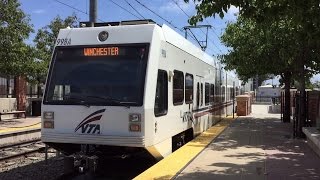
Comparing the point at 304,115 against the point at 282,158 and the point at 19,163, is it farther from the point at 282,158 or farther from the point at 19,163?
the point at 19,163

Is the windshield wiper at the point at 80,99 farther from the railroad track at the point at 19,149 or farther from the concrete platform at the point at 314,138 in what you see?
the concrete platform at the point at 314,138

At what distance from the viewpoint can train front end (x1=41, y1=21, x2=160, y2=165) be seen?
9.25 metres

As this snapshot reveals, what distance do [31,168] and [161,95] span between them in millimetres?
4541

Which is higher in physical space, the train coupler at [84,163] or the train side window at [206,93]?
the train side window at [206,93]

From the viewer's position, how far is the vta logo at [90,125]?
942 cm

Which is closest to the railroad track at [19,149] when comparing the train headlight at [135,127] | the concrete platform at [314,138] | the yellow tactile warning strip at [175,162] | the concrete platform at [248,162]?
the yellow tactile warning strip at [175,162]

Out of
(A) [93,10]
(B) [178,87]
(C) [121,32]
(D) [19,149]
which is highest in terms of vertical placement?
(A) [93,10]

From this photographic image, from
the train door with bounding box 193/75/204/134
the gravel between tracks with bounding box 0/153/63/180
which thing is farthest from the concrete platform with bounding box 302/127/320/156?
the gravel between tracks with bounding box 0/153/63/180

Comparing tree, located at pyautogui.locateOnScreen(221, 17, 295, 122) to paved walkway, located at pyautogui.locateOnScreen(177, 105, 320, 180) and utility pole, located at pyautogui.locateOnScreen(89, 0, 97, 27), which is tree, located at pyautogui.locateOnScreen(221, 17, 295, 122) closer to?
paved walkway, located at pyautogui.locateOnScreen(177, 105, 320, 180)

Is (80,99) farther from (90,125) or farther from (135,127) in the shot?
(135,127)

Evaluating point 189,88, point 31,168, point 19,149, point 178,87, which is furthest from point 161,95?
point 19,149

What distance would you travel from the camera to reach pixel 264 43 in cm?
1900

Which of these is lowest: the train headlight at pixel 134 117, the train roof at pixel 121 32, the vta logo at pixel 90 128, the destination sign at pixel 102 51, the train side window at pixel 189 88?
the vta logo at pixel 90 128

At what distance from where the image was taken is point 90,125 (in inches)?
375
